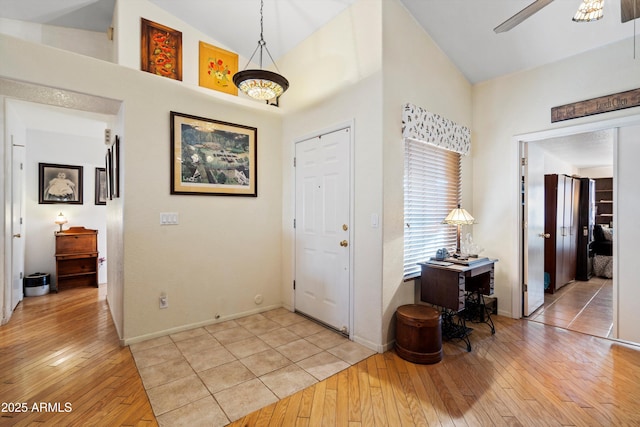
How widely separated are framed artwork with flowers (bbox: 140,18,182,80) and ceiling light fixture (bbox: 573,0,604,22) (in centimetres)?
346

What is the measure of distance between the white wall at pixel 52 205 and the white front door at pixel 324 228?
13.0 feet

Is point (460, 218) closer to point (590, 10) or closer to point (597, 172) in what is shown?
point (590, 10)

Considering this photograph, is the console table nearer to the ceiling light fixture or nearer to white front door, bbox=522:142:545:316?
white front door, bbox=522:142:545:316

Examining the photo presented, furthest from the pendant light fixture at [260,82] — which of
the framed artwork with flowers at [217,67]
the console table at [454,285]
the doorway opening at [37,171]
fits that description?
the console table at [454,285]

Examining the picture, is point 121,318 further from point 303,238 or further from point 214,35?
point 214,35

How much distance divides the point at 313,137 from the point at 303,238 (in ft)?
3.94

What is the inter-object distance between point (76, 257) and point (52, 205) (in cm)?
96

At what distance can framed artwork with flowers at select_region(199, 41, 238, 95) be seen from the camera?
11.1 feet

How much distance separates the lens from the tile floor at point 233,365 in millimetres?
1928

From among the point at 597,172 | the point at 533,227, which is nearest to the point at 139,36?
the point at 533,227

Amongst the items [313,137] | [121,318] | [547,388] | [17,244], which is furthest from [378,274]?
[17,244]

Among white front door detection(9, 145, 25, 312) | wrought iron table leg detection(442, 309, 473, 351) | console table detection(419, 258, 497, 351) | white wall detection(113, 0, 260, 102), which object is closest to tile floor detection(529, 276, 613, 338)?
console table detection(419, 258, 497, 351)

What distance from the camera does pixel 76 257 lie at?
4742 millimetres

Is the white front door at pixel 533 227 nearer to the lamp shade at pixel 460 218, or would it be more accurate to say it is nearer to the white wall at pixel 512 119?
the white wall at pixel 512 119
